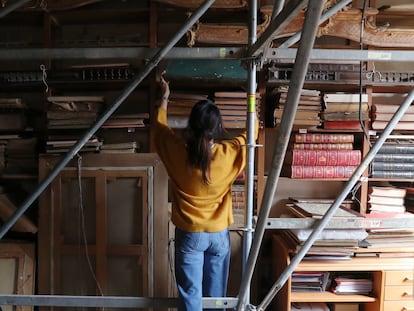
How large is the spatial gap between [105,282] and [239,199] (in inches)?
40.2

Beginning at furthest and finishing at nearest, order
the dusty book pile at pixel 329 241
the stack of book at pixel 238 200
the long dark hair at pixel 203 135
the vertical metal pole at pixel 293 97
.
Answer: the stack of book at pixel 238 200 → the dusty book pile at pixel 329 241 → the long dark hair at pixel 203 135 → the vertical metal pole at pixel 293 97

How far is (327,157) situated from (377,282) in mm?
846

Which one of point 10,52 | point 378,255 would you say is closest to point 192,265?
point 10,52

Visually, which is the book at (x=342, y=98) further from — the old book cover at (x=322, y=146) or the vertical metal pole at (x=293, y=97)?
the vertical metal pole at (x=293, y=97)

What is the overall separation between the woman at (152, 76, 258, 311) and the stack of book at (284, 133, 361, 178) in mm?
752

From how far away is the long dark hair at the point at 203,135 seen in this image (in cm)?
125

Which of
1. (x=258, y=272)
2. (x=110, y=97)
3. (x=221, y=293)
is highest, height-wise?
(x=110, y=97)

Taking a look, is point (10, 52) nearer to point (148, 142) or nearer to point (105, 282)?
point (148, 142)

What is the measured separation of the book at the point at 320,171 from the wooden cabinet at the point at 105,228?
2.84 feet

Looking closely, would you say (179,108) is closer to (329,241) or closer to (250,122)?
(250,122)

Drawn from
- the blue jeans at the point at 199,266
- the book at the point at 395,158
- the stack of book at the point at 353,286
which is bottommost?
the stack of book at the point at 353,286

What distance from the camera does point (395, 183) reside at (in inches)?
85.0

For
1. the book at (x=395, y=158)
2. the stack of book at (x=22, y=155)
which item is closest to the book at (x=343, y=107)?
the book at (x=395, y=158)

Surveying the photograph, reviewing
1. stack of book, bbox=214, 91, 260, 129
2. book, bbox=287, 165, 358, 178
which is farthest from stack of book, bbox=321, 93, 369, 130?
stack of book, bbox=214, 91, 260, 129
